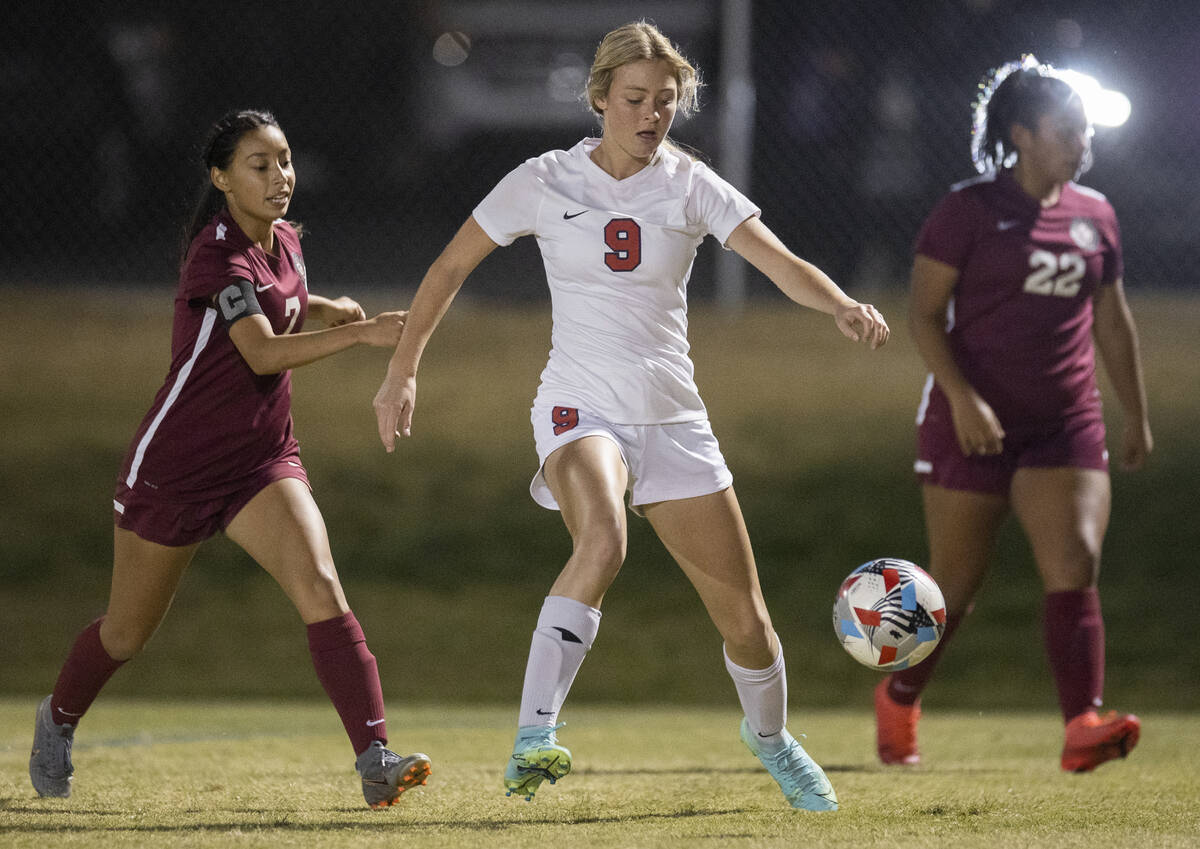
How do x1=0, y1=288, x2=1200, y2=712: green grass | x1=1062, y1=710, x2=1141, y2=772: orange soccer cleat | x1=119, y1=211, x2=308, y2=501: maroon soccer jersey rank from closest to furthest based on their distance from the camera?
x1=119, y1=211, x2=308, y2=501: maroon soccer jersey < x1=1062, y1=710, x2=1141, y2=772: orange soccer cleat < x1=0, y1=288, x2=1200, y2=712: green grass

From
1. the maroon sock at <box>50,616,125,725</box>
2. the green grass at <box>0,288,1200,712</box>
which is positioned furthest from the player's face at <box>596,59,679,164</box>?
the green grass at <box>0,288,1200,712</box>

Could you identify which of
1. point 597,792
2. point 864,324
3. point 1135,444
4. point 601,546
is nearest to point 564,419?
point 601,546

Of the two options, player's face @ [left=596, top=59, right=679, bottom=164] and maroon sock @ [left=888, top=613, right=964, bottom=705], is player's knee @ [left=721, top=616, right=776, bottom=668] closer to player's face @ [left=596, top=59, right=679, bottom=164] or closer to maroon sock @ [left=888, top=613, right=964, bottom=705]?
player's face @ [left=596, top=59, right=679, bottom=164]

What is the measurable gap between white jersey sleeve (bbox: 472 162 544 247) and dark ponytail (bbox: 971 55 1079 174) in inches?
69.6

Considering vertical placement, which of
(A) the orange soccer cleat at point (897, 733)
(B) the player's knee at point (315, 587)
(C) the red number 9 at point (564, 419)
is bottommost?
(A) the orange soccer cleat at point (897, 733)

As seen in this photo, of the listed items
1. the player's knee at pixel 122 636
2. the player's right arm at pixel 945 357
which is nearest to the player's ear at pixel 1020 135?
the player's right arm at pixel 945 357

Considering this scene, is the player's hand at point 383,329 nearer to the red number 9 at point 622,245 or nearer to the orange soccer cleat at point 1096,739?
the red number 9 at point 622,245

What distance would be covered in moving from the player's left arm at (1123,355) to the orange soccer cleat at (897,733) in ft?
3.41

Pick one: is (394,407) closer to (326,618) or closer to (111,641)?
(326,618)

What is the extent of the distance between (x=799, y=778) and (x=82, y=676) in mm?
1772

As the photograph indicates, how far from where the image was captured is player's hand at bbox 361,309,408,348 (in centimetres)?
366

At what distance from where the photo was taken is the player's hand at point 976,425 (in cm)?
462

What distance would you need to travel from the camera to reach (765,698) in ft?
12.5

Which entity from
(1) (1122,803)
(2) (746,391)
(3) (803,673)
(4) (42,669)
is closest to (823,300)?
(1) (1122,803)
